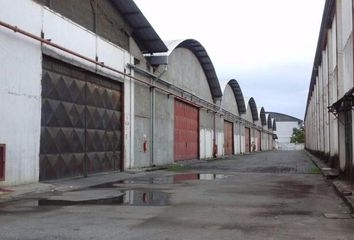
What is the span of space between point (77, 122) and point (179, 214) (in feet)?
28.7

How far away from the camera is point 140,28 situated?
75.8ft

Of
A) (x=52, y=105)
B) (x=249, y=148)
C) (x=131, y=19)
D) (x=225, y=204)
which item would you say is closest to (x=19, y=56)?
(x=52, y=105)

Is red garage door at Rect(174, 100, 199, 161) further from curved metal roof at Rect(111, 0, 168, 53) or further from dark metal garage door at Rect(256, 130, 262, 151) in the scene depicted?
dark metal garage door at Rect(256, 130, 262, 151)

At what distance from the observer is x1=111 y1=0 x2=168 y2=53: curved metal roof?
70.5ft

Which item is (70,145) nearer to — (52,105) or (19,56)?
(52,105)

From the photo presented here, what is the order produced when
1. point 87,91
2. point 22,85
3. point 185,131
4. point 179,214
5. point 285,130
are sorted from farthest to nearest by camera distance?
1. point 285,130
2. point 185,131
3. point 87,91
4. point 22,85
5. point 179,214

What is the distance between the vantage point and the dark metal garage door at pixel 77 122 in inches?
592

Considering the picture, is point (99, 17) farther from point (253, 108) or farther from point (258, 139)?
point (258, 139)

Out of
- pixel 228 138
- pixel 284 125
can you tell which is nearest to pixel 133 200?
pixel 228 138

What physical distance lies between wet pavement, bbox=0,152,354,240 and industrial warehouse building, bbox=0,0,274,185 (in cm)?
227

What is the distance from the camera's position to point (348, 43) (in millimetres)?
15422

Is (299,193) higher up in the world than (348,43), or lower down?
lower down

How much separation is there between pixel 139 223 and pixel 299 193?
20.2 ft

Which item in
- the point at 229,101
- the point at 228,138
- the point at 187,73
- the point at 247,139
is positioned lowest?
the point at 228,138
